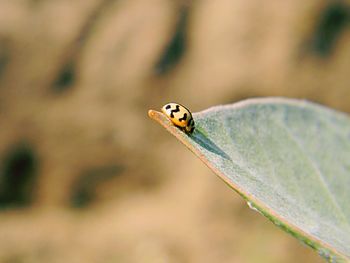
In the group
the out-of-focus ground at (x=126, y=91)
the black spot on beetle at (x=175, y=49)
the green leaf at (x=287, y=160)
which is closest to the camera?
the green leaf at (x=287, y=160)

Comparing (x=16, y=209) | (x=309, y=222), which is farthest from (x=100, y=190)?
(x=309, y=222)

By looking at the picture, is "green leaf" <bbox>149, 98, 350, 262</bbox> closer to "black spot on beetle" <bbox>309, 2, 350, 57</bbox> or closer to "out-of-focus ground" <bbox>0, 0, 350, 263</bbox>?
"out-of-focus ground" <bbox>0, 0, 350, 263</bbox>

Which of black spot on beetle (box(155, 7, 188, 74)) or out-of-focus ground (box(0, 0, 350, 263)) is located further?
black spot on beetle (box(155, 7, 188, 74))

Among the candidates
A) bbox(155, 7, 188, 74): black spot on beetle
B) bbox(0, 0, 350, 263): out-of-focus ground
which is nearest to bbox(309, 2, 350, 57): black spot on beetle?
bbox(0, 0, 350, 263): out-of-focus ground

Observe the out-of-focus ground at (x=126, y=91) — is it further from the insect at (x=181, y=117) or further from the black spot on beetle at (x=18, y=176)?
the insect at (x=181, y=117)

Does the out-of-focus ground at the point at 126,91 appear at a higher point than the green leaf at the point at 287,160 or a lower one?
lower

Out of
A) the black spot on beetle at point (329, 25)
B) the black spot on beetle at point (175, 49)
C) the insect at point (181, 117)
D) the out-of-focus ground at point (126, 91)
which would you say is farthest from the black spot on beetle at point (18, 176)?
the insect at point (181, 117)

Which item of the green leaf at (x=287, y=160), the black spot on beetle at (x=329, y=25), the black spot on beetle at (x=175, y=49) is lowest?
the black spot on beetle at (x=175, y=49)

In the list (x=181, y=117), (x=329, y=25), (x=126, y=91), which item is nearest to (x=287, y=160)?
(x=181, y=117)
